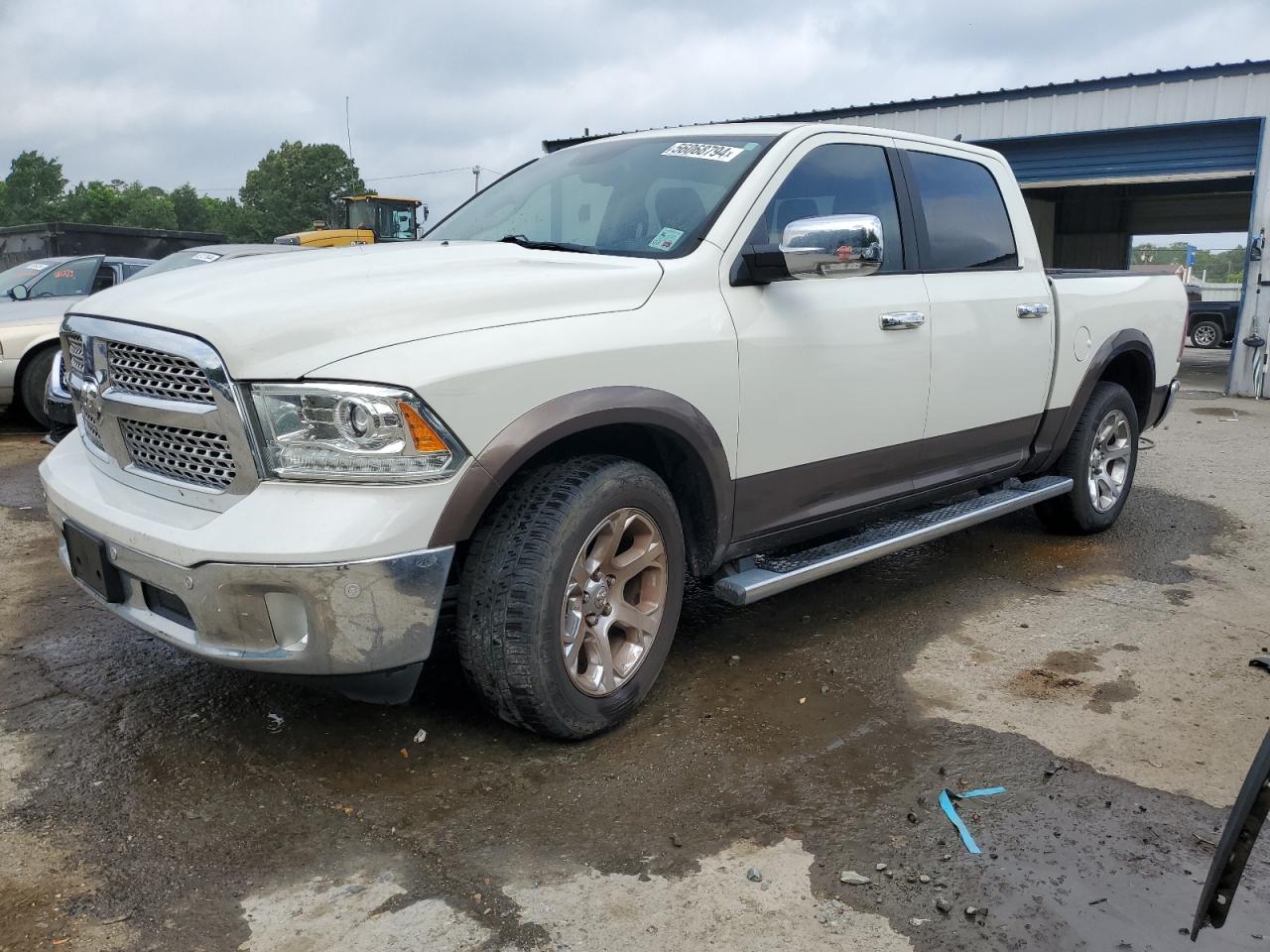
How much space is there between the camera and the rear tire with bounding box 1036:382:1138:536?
5.29 meters

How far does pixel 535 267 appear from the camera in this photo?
10.2 feet

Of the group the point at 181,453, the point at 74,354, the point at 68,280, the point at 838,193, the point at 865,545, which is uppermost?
the point at 838,193

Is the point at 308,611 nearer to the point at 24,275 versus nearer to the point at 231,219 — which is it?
the point at 24,275

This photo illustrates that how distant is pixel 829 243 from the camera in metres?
3.26

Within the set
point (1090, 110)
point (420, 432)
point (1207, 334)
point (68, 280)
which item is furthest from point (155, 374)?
point (1207, 334)

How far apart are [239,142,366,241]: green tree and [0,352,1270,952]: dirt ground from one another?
92258 mm

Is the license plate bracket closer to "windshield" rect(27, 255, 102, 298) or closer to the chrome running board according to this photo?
the chrome running board

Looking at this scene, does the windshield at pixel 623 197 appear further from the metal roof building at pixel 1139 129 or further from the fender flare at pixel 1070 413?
the metal roof building at pixel 1139 129

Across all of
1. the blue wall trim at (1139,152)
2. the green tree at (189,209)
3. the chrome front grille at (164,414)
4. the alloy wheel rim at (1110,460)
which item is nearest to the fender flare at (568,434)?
the chrome front grille at (164,414)

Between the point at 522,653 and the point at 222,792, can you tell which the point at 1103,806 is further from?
the point at 222,792

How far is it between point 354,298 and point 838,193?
79.3 inches

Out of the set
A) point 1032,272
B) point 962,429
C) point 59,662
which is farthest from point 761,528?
point 59,662

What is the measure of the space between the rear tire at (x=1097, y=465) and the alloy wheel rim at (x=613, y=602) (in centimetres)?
300

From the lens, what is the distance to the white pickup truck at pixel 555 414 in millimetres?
2547
